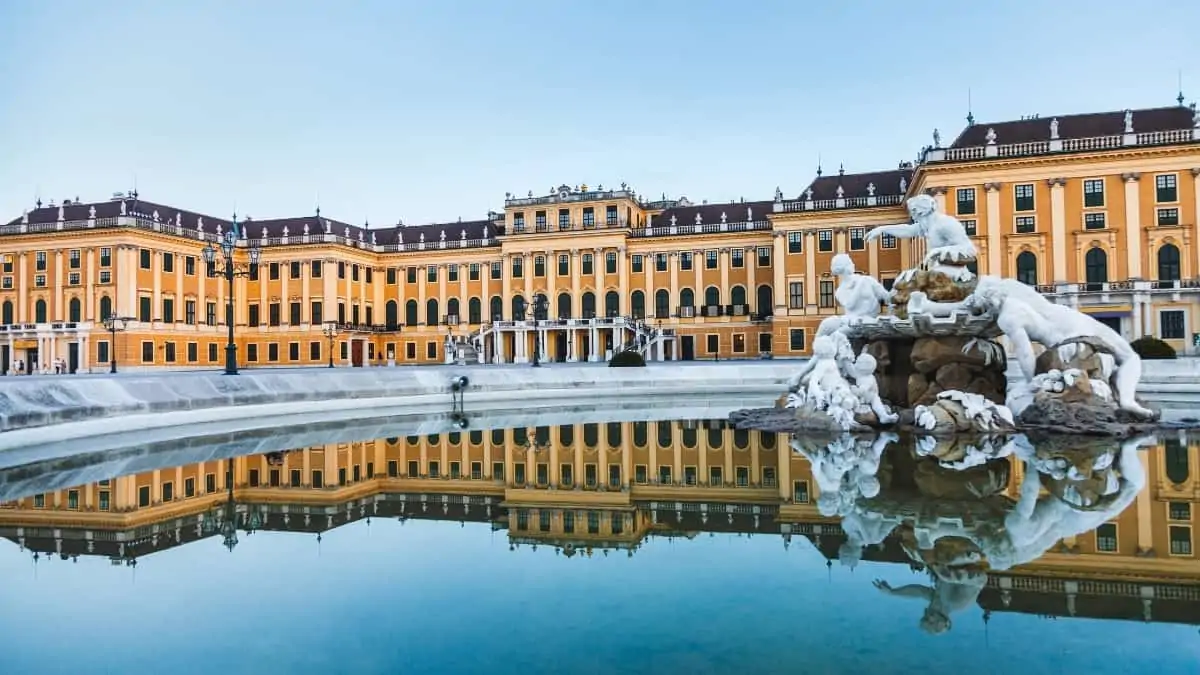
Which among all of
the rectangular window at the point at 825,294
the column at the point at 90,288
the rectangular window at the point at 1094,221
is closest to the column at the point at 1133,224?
the rectangular window at the point at 1094,221

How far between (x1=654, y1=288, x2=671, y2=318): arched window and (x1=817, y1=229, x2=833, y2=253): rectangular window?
12160mm

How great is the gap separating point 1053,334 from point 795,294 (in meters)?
43.9

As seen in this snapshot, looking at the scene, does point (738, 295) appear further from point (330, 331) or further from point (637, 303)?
point (330, 331)

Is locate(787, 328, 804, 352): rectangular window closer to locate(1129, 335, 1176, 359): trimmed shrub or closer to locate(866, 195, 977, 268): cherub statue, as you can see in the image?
locate(1129, 335, 1176, 359): trimmed shrub

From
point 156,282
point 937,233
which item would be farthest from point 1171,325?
point 156,282

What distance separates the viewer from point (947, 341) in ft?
51.0

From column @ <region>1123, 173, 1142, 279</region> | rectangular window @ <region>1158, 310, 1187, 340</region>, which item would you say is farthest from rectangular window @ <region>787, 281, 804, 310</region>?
rectangular window @ <region>1158, 310, 1187, 340</region>

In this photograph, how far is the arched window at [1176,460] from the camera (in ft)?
31.0

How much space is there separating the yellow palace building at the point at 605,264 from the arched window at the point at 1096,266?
103mm

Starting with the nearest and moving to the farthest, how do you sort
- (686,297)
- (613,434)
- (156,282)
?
(613,434) → (156,282) → (686,297)

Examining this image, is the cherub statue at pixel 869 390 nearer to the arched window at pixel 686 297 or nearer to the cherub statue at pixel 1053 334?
the cherub statue at pixel 1053 334

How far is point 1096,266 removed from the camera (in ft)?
146

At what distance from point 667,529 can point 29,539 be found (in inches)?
214

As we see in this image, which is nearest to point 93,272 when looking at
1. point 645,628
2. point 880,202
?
point 880,202
